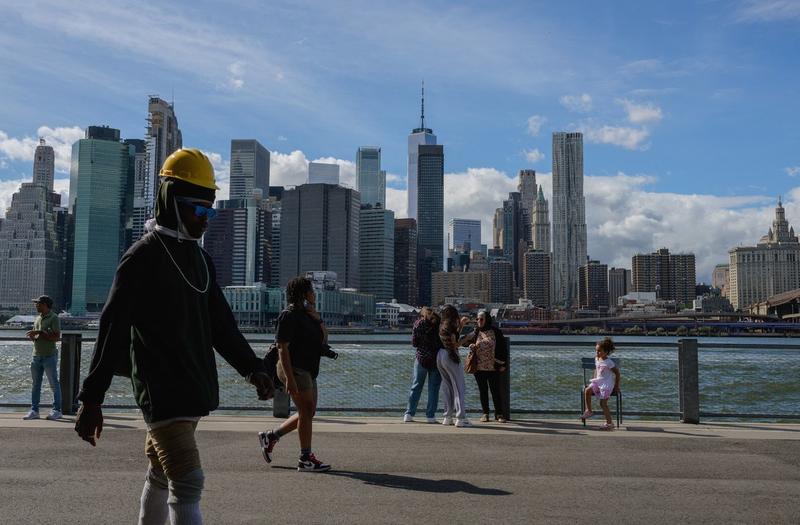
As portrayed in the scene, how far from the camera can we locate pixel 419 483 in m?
6.46

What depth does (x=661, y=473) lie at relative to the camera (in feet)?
22.7

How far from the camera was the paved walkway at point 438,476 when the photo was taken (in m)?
5.45

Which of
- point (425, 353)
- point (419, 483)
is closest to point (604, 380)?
point (425, 353)

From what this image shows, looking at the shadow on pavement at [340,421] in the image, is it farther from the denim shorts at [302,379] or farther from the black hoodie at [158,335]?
the black hoodie at [158,335]

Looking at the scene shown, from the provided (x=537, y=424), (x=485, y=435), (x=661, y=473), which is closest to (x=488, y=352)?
(x=537, y=424)

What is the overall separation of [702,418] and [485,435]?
3.59m

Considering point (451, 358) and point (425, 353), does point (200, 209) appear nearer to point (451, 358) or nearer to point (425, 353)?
point (451, 358)

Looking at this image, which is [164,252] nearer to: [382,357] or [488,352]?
[488,352]

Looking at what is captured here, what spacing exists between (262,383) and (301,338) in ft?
11.2

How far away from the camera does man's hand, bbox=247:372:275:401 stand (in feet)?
12.4

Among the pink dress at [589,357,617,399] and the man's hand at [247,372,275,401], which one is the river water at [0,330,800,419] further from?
the man's hand at [247,372,275,401]

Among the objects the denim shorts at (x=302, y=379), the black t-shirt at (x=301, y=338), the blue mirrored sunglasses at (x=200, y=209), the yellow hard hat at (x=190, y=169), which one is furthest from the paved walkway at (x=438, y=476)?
the yellow hard hat at (x=190, y=169)

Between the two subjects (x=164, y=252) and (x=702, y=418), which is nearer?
(x=164, y=252)

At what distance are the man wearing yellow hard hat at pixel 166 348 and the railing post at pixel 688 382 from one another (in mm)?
8353
